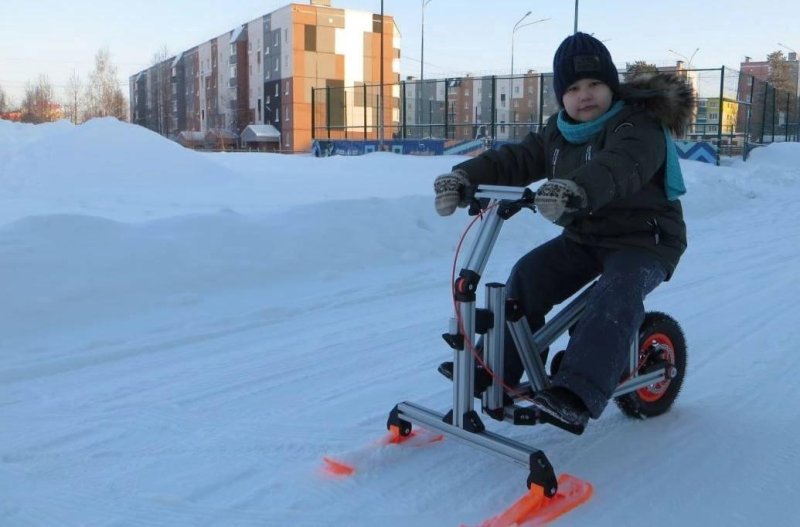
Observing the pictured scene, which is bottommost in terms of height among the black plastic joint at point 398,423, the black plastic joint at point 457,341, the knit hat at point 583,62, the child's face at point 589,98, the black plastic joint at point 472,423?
the black plastic joint at point 398,423

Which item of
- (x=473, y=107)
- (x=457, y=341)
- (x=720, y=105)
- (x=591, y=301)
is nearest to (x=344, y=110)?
(x=473, y=107)

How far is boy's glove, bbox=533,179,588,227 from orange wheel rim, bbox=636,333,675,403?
1.10 metres

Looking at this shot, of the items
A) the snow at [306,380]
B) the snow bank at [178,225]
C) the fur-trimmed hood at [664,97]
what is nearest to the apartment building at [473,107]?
the snow bank at [178,225]

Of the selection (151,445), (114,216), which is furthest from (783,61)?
(151,445)

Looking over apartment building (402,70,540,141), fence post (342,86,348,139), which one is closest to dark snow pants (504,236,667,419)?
apartment building (402,70,540,141)

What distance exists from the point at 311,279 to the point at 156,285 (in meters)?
1.27

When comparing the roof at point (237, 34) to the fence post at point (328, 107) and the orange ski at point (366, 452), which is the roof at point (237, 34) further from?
the orange ski at point (366, 452)

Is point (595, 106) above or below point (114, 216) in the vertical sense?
above

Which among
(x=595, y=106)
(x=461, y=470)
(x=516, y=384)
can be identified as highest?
(x=595, y=106)

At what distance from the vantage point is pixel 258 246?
634 cm

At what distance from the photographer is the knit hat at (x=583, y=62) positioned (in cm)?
289

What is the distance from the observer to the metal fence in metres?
22.0

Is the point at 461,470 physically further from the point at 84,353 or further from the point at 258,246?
the point at 258,246

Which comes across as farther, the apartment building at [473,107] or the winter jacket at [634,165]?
the apartment building at [473,107]
